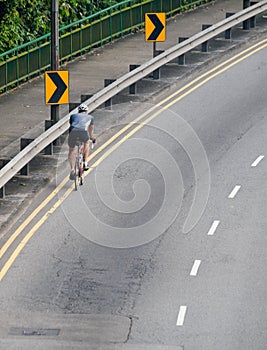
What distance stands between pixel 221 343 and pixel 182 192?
7246 millimetres

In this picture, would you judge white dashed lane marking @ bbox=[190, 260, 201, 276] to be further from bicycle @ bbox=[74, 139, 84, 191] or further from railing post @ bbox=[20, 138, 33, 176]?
railing post @ bbox=[20, 138, 33, 176]

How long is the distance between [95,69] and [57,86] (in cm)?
795

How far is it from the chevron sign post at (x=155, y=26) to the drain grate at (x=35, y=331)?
16.1m

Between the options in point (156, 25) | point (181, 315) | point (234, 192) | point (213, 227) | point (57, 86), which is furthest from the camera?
point (156, 25)

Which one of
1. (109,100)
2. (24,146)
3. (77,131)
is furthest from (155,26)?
(77,131)

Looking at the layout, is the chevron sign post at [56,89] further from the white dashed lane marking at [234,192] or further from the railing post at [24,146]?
the white dashed lane marking at [234,192]

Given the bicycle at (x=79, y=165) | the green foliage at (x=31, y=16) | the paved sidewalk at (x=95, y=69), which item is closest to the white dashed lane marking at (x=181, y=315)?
the bicycle at (x=79, y=165)

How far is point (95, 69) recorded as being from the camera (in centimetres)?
3606

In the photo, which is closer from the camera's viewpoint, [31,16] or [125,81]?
[125,81]

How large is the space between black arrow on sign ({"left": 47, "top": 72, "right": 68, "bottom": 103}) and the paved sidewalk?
5.35ft

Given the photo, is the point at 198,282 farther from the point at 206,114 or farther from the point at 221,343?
the point at 206,114

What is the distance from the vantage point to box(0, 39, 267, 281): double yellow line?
23.0m

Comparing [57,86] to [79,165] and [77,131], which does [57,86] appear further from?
[79,165]

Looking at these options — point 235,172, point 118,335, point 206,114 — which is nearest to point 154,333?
point 118,335
